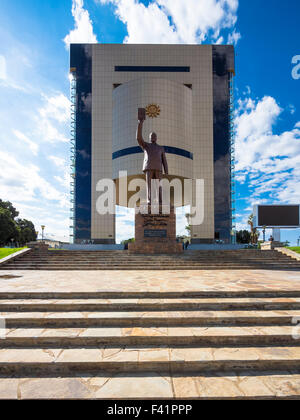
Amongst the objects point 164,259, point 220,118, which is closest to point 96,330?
point 164,259

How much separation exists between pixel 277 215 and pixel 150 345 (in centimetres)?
4352

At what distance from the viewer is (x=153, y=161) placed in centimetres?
1628

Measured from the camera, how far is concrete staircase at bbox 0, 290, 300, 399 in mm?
2797

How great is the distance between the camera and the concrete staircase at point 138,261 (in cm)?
1109

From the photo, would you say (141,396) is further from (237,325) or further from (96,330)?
(237,325)

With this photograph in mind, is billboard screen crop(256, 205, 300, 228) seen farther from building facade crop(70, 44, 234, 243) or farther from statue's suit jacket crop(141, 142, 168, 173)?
statue's suit jacket crop(141, 142, 168, 173)

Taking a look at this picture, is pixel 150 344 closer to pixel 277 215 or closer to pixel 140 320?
pixel 140 320

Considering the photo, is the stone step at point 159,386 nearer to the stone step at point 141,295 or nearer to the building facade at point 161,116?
the stone step at point 141,295

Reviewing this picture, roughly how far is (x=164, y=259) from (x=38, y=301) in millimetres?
7795

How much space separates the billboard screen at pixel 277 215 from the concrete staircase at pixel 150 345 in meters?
39.0

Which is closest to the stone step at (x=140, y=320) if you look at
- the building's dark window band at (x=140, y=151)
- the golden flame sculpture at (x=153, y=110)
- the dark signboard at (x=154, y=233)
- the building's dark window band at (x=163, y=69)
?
the dark signboard at (x=154, y=233)

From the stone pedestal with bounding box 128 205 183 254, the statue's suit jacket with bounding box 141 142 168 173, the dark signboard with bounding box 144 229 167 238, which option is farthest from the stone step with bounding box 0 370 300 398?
the statue's suit jacket with bounding box 141 142 168 173

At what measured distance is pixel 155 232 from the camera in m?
15.1
